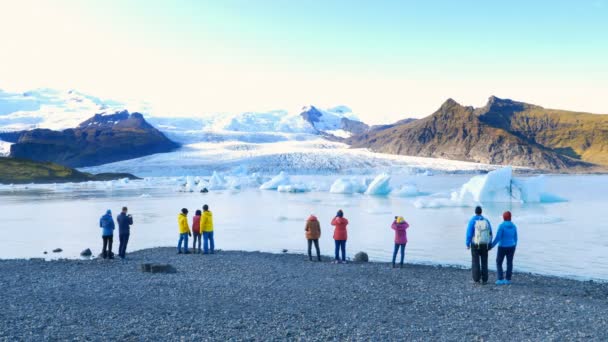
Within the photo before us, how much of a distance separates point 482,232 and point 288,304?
424 centimetres

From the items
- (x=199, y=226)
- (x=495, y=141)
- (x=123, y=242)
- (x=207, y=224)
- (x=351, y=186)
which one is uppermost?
(x=495, y=141)

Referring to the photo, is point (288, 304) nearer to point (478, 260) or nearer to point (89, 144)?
point (478, 260)

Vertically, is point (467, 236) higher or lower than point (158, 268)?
higher

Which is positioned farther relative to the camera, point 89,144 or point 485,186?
point 89,144

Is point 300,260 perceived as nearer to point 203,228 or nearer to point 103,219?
point 203,228

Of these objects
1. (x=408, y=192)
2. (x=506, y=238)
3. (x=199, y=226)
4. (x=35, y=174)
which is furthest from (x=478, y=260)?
(x=35, y=174)

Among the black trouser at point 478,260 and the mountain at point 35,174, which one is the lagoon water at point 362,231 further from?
the mountain at point 35,174

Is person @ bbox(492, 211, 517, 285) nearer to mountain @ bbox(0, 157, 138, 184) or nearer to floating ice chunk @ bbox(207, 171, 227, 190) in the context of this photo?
floating ice chunk @ bbox(207, 171, 227, 190)

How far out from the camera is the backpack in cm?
1039

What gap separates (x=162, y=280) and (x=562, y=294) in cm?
801

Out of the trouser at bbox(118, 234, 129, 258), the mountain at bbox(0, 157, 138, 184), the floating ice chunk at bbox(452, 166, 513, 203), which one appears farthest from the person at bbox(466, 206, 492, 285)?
the mountain at bbox(0, 157, 138, 184)

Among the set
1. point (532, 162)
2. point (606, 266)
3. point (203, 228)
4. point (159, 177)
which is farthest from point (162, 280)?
point (532, 162)

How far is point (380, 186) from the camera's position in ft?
147

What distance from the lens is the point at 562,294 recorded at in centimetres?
1010
